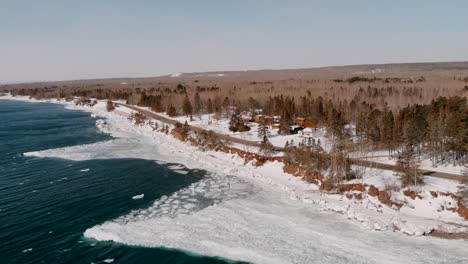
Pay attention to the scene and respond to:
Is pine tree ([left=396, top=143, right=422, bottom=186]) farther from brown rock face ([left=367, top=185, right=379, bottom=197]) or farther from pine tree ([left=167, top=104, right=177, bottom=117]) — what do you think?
pine tree ([left=167, top=104, right=177, bottom=117])

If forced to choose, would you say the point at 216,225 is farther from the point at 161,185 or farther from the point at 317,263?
the point at 161,185

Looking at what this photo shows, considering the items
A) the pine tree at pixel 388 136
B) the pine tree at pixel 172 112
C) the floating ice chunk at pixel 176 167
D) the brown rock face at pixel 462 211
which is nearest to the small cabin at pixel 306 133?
the pine tree at pixel 388 136

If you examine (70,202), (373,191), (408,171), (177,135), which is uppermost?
(408,171)

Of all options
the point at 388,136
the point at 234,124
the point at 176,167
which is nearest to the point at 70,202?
the point at 176,167

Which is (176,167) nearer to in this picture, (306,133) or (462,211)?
(306,133)

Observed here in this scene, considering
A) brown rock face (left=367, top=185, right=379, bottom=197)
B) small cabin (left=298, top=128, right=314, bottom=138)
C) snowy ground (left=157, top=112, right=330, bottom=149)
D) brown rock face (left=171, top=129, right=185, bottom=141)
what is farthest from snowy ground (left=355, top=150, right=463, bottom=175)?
brown rock face (left=171, top=129, right=185, bottom=141)

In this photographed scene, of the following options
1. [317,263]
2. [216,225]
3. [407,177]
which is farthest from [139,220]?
[407,177]
